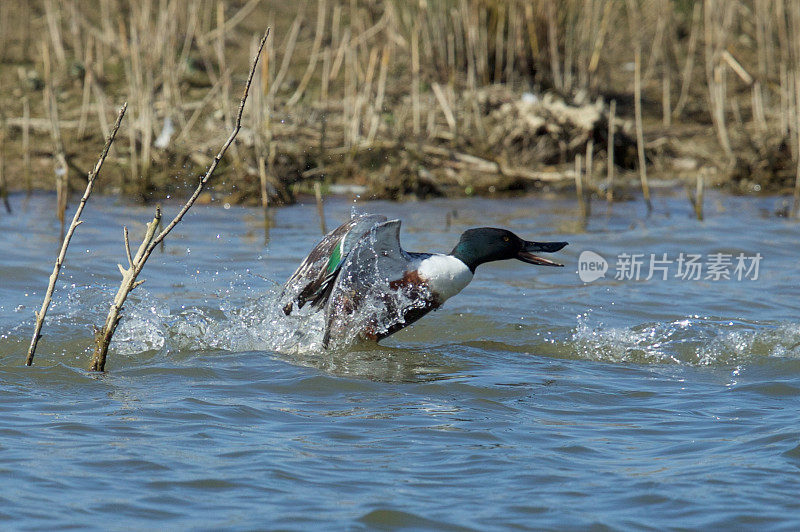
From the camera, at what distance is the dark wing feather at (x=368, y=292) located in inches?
196

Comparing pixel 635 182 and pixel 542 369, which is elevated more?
pixel 635 182

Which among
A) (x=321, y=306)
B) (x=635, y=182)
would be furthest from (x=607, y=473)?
(x=635, y=182)

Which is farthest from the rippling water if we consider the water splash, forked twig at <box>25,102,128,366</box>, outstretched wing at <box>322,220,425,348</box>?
forked twig at <box>25,102,128,366</box>

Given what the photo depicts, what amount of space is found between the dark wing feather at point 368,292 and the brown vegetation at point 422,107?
3.81 m

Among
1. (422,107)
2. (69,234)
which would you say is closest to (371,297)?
(69,234)

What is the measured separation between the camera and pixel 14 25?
497 inches

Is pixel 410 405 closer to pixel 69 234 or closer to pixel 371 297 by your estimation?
pixel 371 297

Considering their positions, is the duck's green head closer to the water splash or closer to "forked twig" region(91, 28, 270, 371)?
the water splash

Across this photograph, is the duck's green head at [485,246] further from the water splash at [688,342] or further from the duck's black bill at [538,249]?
the water splash at [688,342]

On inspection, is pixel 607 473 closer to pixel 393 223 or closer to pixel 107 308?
pixel 393 223

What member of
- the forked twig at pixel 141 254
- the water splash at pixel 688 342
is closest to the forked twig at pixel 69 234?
the forked twig at pixel 141 254

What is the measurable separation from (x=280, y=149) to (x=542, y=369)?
5.13 m

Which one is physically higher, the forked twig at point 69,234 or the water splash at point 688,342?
the forked twig at point 69,234

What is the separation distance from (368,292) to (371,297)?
1.2 inches
